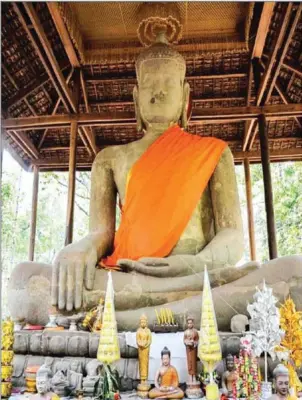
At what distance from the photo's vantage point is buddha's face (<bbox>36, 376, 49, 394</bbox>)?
1.85 metres

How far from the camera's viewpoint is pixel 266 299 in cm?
199

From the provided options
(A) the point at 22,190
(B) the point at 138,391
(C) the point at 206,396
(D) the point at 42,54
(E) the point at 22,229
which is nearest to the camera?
(C) the point at 206,396

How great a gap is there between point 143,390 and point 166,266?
976 mm

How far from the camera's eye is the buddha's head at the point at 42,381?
1.85 metres

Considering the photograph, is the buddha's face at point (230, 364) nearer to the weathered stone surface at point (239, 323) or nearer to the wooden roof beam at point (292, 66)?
the weathered stone surface at point (239, 323)

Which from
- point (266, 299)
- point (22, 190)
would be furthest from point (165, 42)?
point (22, 190)

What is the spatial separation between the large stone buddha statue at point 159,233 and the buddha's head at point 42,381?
705mm

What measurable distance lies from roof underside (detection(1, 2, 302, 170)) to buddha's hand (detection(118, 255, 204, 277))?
107 inches

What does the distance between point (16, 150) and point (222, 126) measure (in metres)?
3.53

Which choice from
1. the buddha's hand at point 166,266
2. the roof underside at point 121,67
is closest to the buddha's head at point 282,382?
the buddha's hand at point 166,266

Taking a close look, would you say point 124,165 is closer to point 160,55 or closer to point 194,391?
point 160,55

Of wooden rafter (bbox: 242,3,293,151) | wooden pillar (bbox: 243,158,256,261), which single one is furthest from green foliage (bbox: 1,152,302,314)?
wooden rafter (bbox: 242,3,293,151)

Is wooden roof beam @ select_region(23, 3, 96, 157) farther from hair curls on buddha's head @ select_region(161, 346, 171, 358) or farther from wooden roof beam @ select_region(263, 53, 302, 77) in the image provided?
hair curls on buddha's head @ select_region(161, 346, 171, 358)

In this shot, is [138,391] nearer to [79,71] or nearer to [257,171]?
[79,71]
